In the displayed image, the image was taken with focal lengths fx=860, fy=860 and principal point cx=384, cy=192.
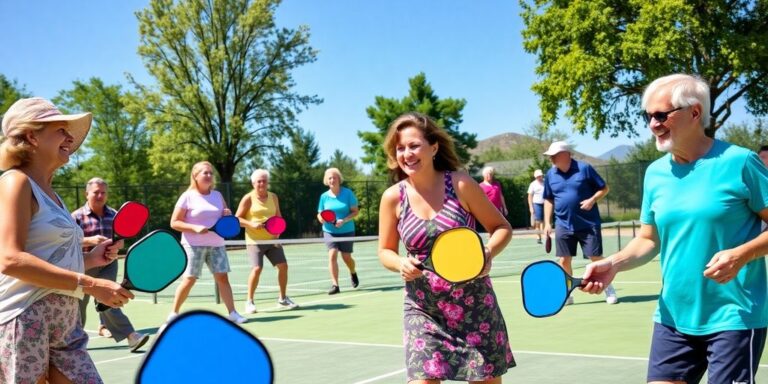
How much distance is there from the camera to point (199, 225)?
32.1 feet

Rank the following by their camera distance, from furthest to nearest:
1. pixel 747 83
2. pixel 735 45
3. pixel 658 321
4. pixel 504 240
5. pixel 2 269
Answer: pixel 747 83 → pixel 735 45 → pixel 504 240 → pixel 658 321 → pixel 2 269

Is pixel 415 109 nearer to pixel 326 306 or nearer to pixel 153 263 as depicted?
pixel 326 306

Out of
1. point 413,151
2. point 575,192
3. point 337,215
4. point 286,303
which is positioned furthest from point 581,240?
point 413,151

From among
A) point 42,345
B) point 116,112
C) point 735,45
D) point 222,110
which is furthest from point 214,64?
point 42,345

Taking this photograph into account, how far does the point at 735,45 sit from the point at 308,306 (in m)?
28.0

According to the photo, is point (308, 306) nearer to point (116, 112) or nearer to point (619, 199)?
point (619, 199)

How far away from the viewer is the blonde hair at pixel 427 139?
170 inches

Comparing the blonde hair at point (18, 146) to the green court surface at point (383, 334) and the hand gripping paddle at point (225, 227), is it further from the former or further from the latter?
the hand gripping paddle at point (225, 227)

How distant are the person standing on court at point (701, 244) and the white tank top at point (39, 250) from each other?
7.01 ft

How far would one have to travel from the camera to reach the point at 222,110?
4875 cm

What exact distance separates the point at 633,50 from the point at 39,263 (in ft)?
112

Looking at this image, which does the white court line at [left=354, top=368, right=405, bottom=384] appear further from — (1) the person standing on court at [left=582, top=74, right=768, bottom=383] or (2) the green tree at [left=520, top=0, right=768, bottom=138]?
(2) the green tree at [left=520, top=0, right=768, bottom=138]

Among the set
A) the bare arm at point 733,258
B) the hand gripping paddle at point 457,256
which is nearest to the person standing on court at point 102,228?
the hand gripping paddle at point 457,256

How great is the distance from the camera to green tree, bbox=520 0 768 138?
114 ft
